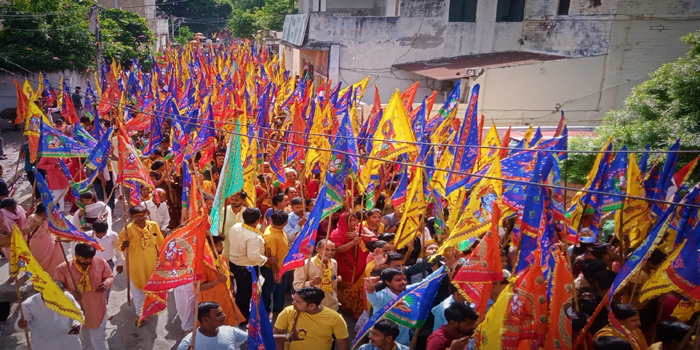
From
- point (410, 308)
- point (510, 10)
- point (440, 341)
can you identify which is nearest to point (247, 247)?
point (410, 308)

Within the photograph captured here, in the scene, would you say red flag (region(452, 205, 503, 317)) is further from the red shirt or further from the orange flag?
the orange flag

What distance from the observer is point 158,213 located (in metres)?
7.02

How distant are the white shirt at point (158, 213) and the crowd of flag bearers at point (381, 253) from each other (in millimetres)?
22

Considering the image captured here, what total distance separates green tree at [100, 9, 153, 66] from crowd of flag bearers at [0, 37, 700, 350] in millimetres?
18483

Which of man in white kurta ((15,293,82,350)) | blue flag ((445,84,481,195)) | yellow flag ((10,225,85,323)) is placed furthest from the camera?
blue flag ((445,84,481,195))

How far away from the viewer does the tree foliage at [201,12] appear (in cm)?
5659

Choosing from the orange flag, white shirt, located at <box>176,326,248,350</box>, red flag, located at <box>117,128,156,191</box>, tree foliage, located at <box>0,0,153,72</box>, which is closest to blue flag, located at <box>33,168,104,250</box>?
red flag, located at <box>117,128,156,191</box>

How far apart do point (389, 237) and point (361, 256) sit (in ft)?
1.25

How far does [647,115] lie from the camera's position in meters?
9.45

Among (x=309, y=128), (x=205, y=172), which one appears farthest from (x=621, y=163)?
(x=205, y=172)

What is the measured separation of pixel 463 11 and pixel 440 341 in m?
17.9

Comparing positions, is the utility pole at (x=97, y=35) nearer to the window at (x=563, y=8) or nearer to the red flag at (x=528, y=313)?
the window at (x=563, y=8)

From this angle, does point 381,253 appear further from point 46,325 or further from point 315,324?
point 46,325

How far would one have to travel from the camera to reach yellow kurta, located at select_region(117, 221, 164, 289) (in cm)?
566
